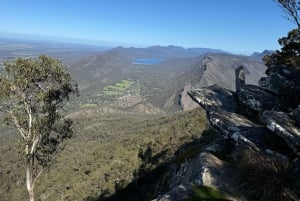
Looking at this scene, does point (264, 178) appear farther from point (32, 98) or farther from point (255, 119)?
point (32, 98)

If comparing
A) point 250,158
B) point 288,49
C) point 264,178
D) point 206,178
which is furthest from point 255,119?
point 288,49

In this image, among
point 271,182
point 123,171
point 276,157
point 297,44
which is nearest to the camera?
point 271,182

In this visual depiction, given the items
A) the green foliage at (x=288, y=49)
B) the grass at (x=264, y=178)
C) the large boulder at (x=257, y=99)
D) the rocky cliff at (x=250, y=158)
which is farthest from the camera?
the green foliage at (x=288, y=49)

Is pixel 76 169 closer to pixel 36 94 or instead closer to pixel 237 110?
pixel 36 94

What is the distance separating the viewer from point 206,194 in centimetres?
1277

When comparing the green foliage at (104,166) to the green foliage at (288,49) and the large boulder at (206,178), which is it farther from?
the large boulder at (206,178)

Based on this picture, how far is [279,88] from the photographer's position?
19.7 meters

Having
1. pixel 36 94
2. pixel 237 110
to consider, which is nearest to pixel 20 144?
pixel 36 94

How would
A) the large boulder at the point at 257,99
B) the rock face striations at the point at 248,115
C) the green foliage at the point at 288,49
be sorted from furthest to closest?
the green foliage at the point at 288,49 < the large boulder at the point at 257,99 < the rock face striations at the point at 248,115

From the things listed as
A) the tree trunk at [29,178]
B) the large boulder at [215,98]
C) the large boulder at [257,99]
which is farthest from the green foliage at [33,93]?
the large boulder at [257,99]

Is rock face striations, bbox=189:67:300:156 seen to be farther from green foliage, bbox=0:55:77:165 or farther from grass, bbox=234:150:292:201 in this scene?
green foliage, bbox=0:55:77:165

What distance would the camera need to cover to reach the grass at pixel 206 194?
1245 centimetres

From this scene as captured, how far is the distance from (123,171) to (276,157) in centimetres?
6828

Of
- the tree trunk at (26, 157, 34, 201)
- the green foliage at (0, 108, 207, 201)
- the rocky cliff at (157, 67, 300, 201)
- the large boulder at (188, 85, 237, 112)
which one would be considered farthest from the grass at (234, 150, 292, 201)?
the green foliage at (0, 108, 207, 201)
